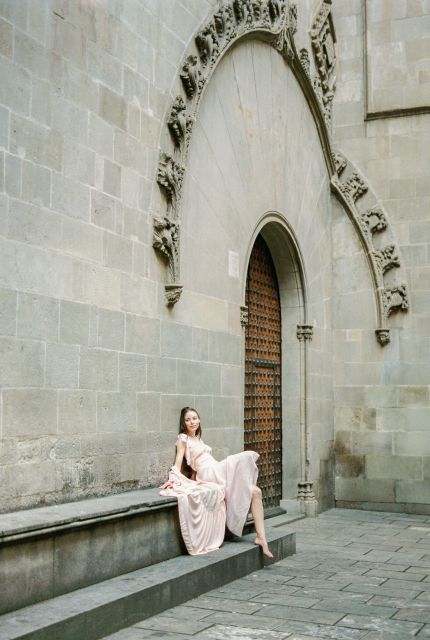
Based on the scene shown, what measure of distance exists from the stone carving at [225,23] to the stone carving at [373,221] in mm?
3934

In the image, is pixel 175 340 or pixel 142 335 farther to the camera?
pixel 175 340

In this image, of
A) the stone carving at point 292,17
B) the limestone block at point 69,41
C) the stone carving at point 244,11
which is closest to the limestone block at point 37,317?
the limestone block at point 69,41

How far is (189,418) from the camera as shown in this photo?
7770 mm

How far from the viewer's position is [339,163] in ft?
40.9

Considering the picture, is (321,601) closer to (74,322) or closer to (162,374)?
(162,374)

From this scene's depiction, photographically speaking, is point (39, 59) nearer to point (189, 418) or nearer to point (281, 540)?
point (189, 418)

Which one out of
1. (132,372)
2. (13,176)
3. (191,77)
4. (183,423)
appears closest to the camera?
(13,176)

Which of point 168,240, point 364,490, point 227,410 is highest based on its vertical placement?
point 168,240

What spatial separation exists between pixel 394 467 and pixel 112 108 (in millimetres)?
7011

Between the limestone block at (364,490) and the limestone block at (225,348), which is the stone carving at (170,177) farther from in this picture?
the limestone block at (364,490)

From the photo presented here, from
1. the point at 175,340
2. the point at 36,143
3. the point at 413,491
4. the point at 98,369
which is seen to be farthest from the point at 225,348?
the point at 413,491

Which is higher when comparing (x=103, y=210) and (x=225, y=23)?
(x=225, y=23)

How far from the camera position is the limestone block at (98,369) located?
21.5ft

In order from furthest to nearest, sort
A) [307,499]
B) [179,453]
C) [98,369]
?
[307,499]
[179,453]
[98,369]
